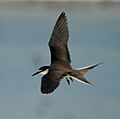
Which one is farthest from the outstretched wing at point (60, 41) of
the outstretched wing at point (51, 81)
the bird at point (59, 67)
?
the outstretched wing at point (51, 81)

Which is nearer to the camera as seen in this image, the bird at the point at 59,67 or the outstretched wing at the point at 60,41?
the bird at the point at 59,67

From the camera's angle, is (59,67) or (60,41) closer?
(59,67)

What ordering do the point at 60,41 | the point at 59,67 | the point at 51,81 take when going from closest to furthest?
1. the point at 51,81
2. the point at 59,67
3. the point at 60,41

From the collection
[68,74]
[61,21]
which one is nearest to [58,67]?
[68,74]

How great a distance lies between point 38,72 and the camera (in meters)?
3.87

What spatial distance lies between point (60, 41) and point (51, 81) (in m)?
0.63

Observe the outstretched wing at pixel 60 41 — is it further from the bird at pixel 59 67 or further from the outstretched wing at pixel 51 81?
the outstretched wing at pixel 51 81

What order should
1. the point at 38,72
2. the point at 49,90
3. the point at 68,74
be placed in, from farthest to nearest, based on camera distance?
1. the point at 38,72
2. the point at 68,74
3. the point at 49,90

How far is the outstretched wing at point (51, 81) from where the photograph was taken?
333cm

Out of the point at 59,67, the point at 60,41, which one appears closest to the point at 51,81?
the point at 59,67

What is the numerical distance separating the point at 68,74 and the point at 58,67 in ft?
0.53

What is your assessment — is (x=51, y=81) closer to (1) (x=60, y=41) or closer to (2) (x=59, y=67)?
(2) (x=59, y=67)

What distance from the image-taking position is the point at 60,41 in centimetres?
398

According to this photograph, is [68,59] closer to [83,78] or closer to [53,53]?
[53,53]
